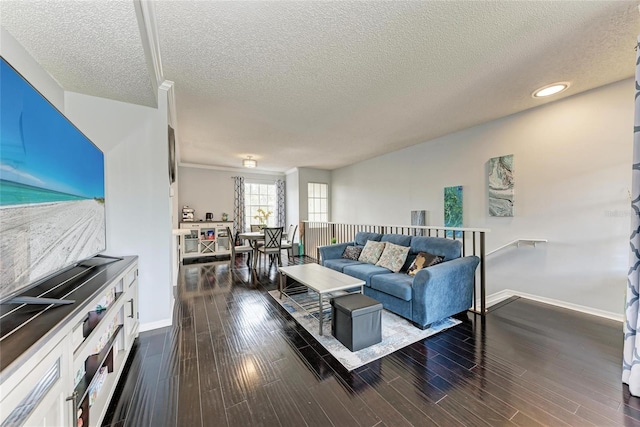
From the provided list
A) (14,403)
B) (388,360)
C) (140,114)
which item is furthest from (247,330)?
(140,114)

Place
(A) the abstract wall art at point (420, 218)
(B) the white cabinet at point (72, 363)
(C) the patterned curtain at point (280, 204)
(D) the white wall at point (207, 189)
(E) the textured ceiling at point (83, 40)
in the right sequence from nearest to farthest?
(B) the white cabinet at point (72, 363) < (E) the textured ceiling at point (83, 40) < (A) the abstract wall art at point (420, 218) < (D) the white wall at point (207, 189) < (C) the patterned curtain at point (280, 204)

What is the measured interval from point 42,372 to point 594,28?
12.8 ft

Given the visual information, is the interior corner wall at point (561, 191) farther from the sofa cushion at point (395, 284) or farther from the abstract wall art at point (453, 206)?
the sofa cushion at point (395, 284)

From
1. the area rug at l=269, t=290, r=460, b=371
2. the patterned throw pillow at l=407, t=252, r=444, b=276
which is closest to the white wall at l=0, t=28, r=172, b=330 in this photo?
the area rug at l=269, t=290, r=460, b=371

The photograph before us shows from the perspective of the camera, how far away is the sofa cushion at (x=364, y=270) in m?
3.11

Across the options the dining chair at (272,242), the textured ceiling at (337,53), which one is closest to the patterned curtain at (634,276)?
the textured ceiling at (337,53)

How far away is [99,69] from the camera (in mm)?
1834

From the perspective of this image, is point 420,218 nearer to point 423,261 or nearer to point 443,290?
point 423,261

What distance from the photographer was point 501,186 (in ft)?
11.8

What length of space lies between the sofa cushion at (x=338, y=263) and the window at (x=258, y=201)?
4.03 metres

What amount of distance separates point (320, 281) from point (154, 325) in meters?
1.83

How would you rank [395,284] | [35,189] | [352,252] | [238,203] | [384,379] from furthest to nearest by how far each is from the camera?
[238,203]
[352,252]
[395,284]
[384,379]
[35,189]

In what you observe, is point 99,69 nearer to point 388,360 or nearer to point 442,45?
point 442,45

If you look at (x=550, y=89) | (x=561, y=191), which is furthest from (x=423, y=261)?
(x=550, y=89)
